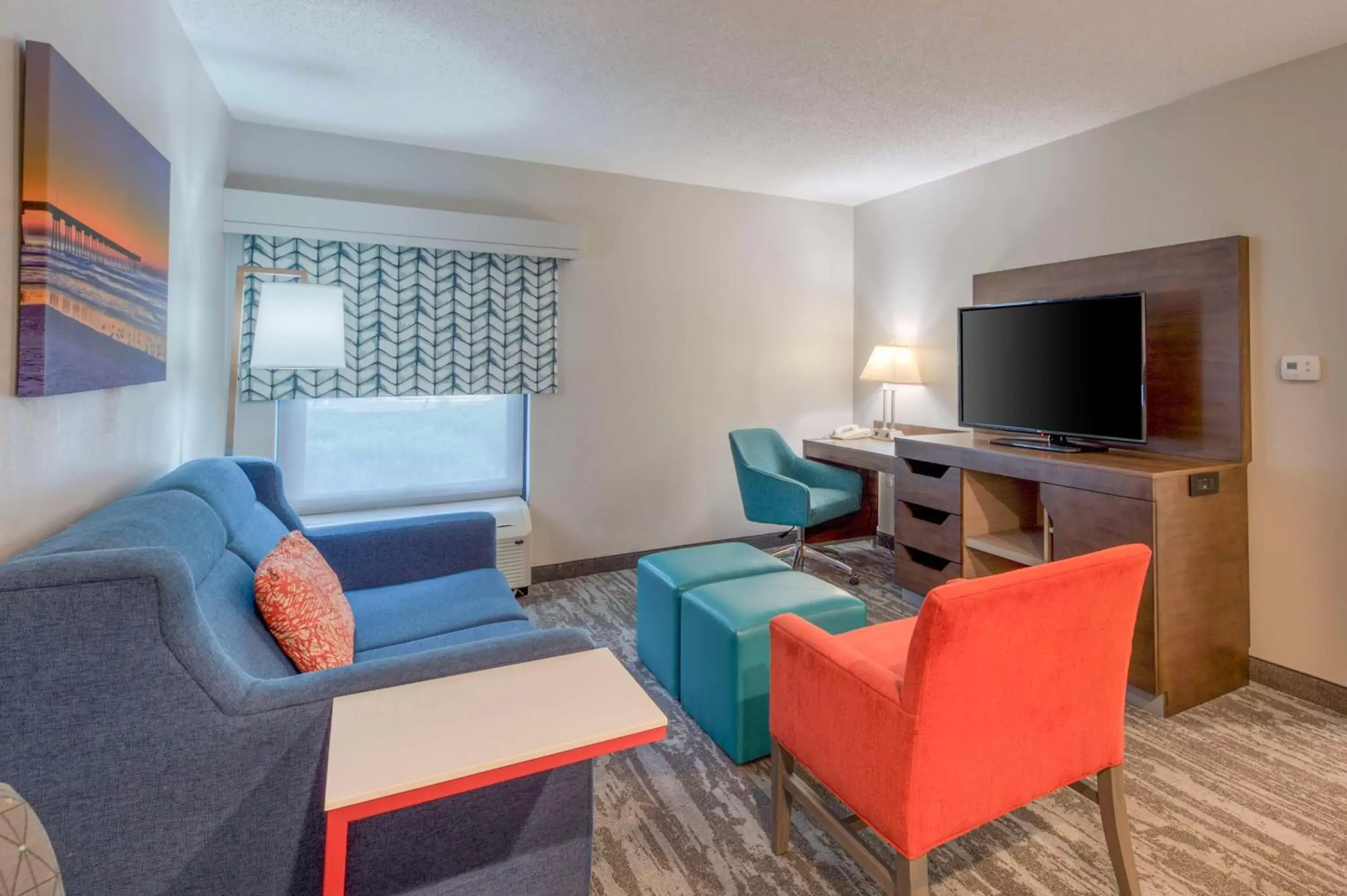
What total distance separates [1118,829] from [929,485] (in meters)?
2.01

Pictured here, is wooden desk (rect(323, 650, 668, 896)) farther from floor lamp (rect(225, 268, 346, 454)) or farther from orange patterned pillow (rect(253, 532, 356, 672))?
floor lamp (rect(225, 268, 346, 454))

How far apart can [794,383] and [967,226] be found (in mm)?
1469

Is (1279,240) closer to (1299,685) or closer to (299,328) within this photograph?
(1299,685)

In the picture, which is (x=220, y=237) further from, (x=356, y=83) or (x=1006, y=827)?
(x=1006, y=827)

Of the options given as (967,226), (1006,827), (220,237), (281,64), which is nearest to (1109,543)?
(1006,827)

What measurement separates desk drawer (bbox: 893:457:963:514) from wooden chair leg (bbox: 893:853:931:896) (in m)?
2.20

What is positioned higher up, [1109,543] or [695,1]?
[695,1]

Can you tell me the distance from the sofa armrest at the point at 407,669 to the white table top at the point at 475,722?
1.0 inches

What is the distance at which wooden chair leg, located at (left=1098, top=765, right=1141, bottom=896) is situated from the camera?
1552 millimetres

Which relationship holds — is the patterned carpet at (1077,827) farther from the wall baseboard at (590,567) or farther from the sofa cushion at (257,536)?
the wall baseboard at (590,567)

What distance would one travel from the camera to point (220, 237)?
9.94 ft

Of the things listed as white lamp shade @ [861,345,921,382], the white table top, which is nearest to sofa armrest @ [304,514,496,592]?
the white table top

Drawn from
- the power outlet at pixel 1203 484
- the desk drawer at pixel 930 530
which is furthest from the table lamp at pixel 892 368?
the power outlet at pixel 1203 484

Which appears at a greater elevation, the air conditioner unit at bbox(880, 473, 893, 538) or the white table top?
the air conditioner unit at bbox(880, 473, 893, 538)
